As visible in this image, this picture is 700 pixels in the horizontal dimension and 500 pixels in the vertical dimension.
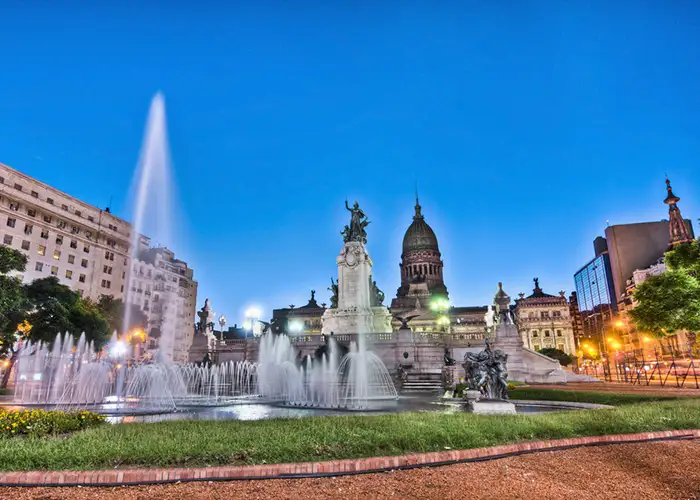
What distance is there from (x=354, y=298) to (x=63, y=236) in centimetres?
5220

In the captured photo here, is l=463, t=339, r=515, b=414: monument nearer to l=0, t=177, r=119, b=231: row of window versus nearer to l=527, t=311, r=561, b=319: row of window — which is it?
l=0, t=177, r=119, b=231: row of window

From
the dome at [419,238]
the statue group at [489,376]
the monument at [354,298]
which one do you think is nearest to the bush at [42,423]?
the statue group at [489,376]

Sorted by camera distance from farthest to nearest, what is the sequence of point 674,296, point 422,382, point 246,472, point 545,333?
1. point 545,333
2. point 422,382
3. point 674,296
4. point 246,472

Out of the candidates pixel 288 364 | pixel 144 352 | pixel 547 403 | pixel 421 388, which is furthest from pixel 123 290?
pixel 547 403

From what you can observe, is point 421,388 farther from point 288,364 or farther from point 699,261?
point 699,261

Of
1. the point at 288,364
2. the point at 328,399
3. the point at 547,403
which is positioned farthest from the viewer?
the point at 288,364

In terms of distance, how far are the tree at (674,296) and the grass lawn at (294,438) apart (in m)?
16.4

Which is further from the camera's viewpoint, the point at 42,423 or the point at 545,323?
the point at 545,323

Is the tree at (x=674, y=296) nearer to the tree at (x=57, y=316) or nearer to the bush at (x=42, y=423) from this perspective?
the bush at (x=42, y=423)

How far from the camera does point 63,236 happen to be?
7475 cm

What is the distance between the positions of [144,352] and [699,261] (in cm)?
9270

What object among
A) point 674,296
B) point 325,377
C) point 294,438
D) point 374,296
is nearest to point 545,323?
point 374,296

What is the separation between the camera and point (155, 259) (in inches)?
4166

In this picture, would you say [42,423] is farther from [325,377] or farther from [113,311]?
[113,311]
